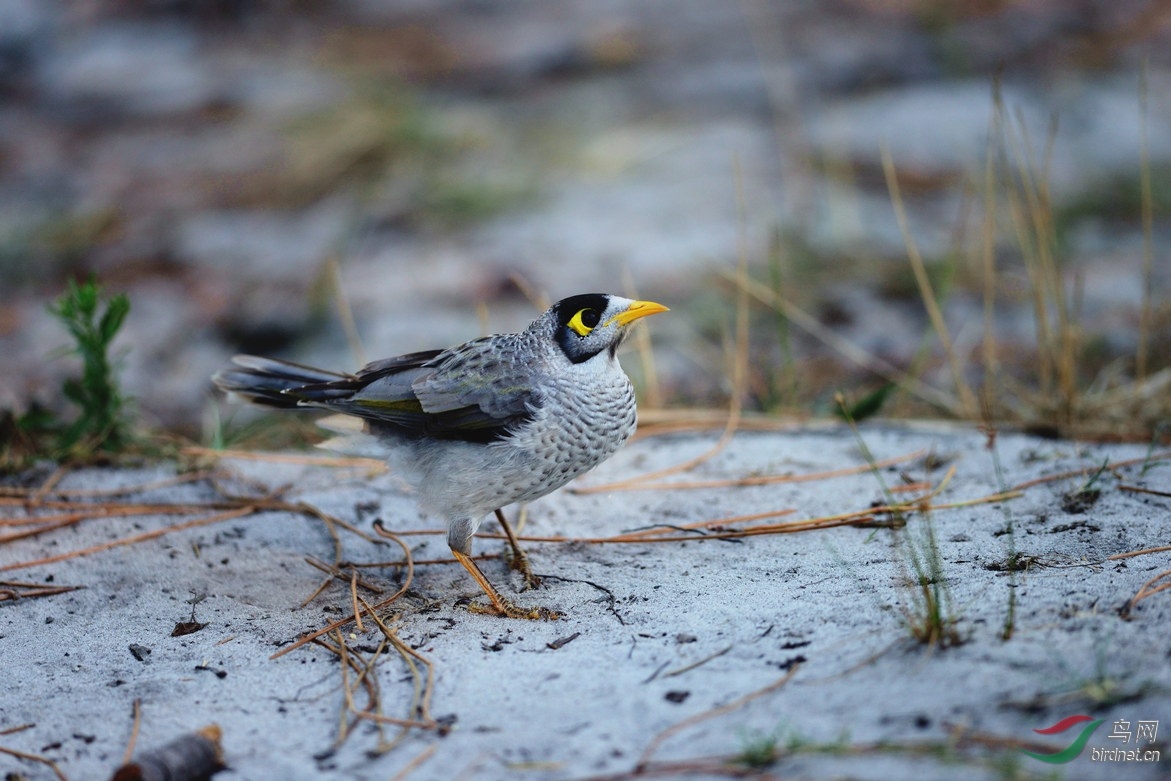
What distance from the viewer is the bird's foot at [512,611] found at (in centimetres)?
307

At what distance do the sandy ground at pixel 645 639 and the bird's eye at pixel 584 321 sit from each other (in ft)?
2.78

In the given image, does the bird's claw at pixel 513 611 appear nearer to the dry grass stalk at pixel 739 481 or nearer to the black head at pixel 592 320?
the black head at pixel 592 320

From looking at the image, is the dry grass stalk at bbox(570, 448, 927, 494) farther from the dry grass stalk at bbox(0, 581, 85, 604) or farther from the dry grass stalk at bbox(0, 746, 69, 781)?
the dry grass stalk at bbox(0, 746, 69, 781)

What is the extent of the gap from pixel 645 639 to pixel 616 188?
5.88m

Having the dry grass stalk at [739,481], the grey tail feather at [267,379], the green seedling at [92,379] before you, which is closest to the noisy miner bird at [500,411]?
the grey tail feather at [267,379]

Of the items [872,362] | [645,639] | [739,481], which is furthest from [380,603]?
[872,362]

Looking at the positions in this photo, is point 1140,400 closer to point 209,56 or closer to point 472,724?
point 472,724

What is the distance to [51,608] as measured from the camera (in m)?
3.22

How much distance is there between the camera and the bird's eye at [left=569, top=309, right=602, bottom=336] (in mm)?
3412

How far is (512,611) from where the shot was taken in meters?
3.12

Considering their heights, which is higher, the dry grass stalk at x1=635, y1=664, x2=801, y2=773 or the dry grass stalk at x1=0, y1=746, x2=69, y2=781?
the dry grass stalk at x1=0, y1=746, x2=69, y2=781

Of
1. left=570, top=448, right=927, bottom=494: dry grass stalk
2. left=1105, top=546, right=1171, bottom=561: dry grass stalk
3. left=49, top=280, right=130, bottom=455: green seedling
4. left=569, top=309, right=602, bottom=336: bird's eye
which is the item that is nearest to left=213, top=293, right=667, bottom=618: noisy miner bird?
left=569, top=309, right=602, bottom=336: bird's eye

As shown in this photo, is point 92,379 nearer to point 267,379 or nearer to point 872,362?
point 267,379

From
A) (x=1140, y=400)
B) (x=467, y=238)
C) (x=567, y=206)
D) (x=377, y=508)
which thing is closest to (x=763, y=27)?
(x=567, y=206)
